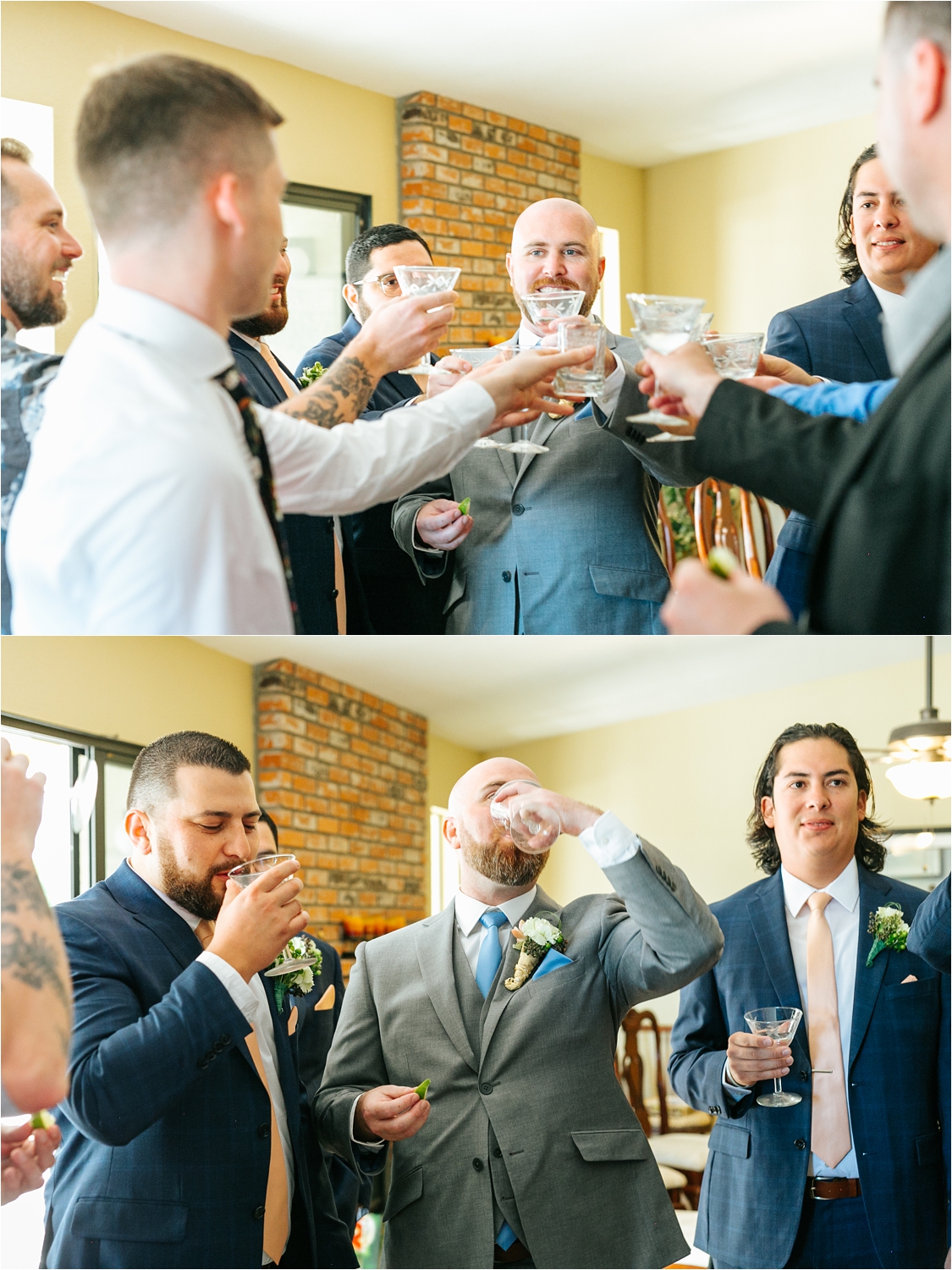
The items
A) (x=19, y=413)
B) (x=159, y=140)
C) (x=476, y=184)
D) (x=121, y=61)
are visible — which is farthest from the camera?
(x=476, y=184)

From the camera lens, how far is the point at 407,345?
220 centimetres

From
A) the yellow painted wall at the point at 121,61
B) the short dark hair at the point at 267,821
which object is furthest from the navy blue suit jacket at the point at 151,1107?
the yellow painted wall at the point at 121,61

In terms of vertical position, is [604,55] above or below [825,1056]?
above

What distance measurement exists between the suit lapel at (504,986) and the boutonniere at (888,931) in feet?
2.01

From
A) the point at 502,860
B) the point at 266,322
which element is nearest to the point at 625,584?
the point at 502,860

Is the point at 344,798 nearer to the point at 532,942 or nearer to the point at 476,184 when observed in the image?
the point at 532,942

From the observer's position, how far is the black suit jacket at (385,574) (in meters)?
2.72

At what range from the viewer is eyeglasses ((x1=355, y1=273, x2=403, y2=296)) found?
2.92 metres

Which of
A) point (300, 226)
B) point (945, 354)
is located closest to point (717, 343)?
point (945, 354)

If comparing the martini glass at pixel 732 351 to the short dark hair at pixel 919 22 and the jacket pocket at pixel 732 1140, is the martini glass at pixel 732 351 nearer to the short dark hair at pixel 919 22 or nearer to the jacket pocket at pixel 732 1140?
the short dark hair at pixel 919 22

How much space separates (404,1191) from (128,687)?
3.66ft

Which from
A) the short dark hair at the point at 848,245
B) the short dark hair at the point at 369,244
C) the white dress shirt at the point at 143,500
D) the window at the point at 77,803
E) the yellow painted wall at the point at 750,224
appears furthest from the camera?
the yellow painted wall at the point at 750,224

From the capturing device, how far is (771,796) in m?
2.57

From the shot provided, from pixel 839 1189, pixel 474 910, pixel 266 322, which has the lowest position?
pixel 839 1189
